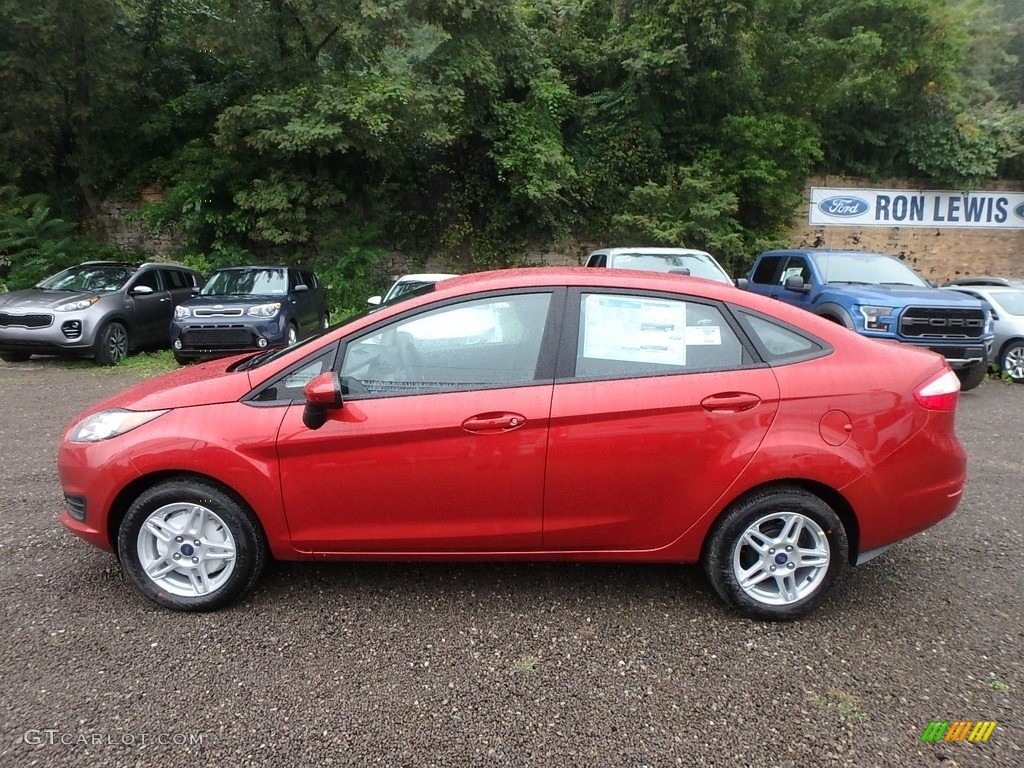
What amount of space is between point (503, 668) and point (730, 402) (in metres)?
1.52

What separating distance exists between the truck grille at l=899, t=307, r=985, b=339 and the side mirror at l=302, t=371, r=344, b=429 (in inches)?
301

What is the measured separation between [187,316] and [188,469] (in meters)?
7.42

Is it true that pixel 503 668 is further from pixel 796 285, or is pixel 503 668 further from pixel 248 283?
pixel 248 283

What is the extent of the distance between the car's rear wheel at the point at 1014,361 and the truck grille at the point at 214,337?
11253 millimetres

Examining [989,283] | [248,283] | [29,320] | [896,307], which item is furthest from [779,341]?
[989,283]

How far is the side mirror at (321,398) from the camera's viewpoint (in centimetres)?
284

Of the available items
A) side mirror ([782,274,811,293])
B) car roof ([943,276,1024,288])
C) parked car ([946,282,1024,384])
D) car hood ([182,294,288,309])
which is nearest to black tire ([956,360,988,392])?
parked car ([946,282,1024,384])

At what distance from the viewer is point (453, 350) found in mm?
3111

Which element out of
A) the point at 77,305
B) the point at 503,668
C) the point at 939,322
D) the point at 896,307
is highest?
the point at 77,305

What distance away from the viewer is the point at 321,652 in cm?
284

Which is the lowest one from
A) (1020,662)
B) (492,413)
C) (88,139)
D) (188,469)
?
(1020,662)

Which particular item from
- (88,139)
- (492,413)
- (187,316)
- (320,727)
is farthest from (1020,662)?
(88,139)

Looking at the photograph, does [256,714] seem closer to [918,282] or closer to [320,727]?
[320,727]

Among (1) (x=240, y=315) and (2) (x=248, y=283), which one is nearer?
(1) (x=240, y=315)
